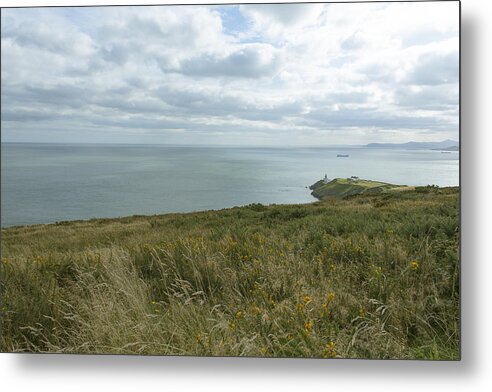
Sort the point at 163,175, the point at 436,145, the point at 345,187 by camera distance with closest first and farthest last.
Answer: the point at 436,145 → the point at 345,187 → the point at 163,175

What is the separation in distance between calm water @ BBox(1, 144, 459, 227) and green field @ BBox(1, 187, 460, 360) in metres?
0.14

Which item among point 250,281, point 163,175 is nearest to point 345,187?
point 250,281

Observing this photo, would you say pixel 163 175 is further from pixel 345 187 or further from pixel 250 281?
pixel 345 187

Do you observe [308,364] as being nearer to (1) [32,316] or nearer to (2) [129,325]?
(2) [129,325]

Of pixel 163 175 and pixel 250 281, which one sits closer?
pixel 250 281

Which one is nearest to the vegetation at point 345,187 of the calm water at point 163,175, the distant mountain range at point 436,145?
the calm water at point 163,175

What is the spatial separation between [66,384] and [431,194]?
11.7ft

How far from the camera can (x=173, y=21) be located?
12.7 ft

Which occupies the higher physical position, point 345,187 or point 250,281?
point 345,187

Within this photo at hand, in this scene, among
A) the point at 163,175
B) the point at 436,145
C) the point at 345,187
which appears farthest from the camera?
the point at 163,175

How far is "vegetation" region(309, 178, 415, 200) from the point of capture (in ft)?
12.6

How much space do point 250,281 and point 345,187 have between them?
1.16 meters

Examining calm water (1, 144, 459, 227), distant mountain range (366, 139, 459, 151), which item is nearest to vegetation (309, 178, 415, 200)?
calm water (1, 144, 459, 227)

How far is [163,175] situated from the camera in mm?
4027
